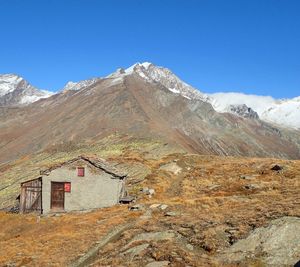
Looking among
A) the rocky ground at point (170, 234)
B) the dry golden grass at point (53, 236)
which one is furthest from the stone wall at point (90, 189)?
the rocky ground at point (170, 234)

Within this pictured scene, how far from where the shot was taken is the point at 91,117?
140250 millimetres

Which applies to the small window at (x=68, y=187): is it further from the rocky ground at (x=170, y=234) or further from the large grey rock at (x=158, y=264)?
the large grey rock at (x=158, y=264)

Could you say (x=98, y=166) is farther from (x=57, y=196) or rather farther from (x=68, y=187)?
(x=57, y=196)

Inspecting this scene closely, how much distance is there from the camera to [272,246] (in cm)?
2223

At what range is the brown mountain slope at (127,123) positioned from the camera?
404ft

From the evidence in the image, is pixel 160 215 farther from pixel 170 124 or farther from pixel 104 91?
pixel 104 91

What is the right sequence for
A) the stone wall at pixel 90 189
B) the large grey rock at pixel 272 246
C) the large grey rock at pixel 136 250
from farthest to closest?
the stone wall at pixel 90 189
the large grey rock at pixel 136 250
the large grey rock at pixel 272 246

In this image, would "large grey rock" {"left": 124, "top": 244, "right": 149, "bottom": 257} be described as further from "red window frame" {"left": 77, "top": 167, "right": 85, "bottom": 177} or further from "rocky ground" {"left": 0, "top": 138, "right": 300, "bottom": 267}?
"red window frame" {"left": 77, "top": 167, "right": 85, "bottom": 177}

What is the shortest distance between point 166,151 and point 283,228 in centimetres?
6466

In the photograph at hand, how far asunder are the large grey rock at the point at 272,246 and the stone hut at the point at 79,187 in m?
26.0

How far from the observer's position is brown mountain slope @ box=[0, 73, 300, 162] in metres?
123

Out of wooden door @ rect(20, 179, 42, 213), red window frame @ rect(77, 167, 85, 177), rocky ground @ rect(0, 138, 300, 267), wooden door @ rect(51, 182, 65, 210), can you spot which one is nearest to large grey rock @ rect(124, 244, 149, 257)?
rocky ground @ rect(0, 138, 300, 267)

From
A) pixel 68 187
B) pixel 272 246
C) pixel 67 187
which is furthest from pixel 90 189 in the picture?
pixel 272 246

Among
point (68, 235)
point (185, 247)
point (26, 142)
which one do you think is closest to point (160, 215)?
point (68, 235)
